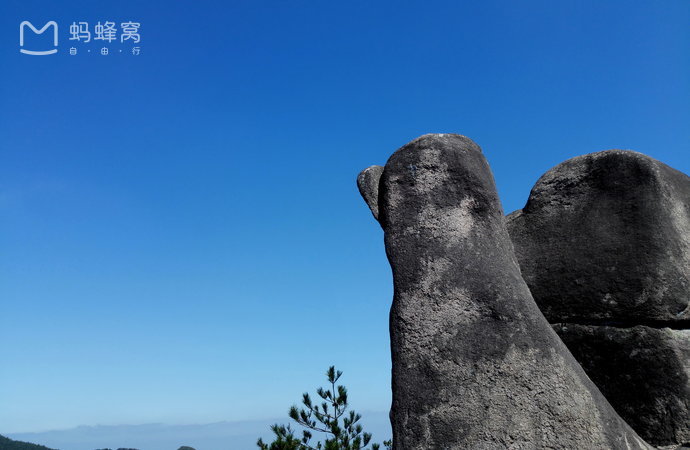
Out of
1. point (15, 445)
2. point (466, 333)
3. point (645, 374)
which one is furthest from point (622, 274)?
point (15, 445)

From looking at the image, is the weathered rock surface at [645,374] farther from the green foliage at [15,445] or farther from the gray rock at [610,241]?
the green foliage at [15,445]

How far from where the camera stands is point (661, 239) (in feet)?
16.1

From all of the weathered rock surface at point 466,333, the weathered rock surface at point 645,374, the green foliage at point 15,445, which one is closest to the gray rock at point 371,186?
the weathered rock surface at point 466,333

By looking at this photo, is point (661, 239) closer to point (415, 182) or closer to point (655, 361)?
→ point (655, 361)

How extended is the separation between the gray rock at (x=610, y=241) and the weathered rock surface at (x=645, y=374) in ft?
0.39

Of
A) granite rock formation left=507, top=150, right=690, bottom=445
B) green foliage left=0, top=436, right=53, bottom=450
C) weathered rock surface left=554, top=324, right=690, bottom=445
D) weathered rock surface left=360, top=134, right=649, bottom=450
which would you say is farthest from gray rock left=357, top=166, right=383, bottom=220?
green foliage left=0, top=436, right=53, bottom=450

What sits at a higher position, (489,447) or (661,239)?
(661,239)

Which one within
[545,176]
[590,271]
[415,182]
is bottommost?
[590,271]

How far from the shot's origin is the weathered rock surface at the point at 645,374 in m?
4.61

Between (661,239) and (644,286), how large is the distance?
356mm

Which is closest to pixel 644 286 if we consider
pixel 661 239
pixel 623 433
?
pixel 661 239

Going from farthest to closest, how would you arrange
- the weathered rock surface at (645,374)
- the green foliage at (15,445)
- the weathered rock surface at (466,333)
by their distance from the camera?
the green foliage at (15,445) → the weathered rock surface at (645,374) → the weathered rock surface at (466,333)

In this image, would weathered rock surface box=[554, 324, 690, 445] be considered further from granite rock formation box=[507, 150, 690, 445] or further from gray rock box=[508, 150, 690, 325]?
gray rock box=[508, 150, 690, 325]

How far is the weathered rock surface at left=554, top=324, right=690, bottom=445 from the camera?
181 inches
